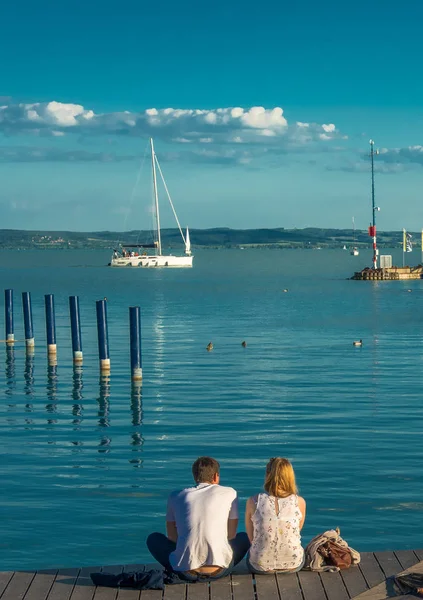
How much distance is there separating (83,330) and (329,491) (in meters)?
40.1

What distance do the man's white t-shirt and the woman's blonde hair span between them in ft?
1.37

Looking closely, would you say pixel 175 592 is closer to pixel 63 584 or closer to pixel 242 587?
pixel 242 587

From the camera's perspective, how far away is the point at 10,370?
39.1 metres

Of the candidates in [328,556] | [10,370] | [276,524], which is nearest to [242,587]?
[276,524]

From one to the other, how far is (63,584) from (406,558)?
392 centimetres

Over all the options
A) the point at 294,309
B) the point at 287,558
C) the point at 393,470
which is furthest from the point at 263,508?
the point at 294,309

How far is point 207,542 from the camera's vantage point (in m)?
10.6

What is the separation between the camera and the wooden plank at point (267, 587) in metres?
10.3

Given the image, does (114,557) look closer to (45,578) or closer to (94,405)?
(45,578)

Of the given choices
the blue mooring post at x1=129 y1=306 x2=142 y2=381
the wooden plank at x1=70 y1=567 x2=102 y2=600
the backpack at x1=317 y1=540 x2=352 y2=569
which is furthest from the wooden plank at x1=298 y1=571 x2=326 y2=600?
the blue mooring post at x1=129 y1=306 x2=142 y2=381

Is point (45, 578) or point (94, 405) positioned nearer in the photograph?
point (45, 578)

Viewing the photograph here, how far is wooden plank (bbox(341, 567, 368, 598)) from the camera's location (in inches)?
410

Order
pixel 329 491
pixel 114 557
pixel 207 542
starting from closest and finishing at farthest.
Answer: pixel 207 542 → pixel 114 557 → pixel 329 491

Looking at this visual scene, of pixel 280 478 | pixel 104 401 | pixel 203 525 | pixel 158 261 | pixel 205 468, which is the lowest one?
pixel 158 261
